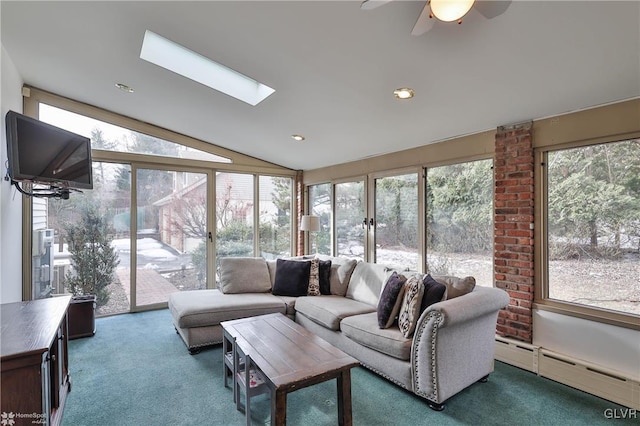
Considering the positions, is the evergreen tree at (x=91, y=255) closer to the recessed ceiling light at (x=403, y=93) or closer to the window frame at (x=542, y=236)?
the recessed ceiling light at (x=403, y=93)

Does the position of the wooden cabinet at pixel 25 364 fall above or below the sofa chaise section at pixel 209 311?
above

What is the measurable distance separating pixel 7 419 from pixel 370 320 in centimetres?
234

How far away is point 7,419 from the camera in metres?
1.35

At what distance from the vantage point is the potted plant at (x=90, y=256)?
158 inches

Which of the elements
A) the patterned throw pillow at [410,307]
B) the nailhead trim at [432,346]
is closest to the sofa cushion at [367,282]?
the patterned throw pillow at [410,307]

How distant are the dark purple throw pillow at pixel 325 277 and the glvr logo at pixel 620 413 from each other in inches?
101

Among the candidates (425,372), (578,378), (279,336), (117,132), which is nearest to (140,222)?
(117,132)

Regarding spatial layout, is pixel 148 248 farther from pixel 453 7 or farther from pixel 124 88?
pixel 453 7

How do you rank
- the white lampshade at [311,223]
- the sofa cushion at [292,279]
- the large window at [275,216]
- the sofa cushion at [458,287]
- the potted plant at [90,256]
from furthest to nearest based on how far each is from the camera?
the large window at [275,216] < the white lampshade at [311,223] < the potted plant at [90,256] < the sofa cushion at [292,279] < the sofa cushion at [458,287]

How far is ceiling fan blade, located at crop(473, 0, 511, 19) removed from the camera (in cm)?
138

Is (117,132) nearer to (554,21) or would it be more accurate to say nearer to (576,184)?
(554,21)

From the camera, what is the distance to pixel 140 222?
447cm

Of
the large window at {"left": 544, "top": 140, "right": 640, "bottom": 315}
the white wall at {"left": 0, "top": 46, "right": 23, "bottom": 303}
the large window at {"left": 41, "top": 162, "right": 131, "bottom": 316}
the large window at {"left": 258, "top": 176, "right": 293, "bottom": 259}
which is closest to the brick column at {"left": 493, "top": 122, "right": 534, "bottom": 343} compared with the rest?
the large window at {"left": 544, "top": 140, "right": 640, "bottom": 315}

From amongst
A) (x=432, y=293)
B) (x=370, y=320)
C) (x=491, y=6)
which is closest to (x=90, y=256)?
(x=370, y=320)
